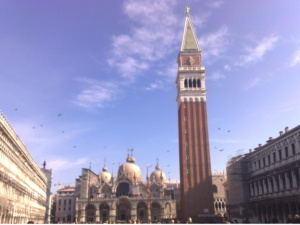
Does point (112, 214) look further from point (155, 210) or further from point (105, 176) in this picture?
point (105, 176)

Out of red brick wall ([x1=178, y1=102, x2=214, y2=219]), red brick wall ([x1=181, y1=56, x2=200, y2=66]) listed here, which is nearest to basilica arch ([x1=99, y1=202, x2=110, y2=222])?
red brick wall ([x1=178, y1=102, x2=214, y2=219])

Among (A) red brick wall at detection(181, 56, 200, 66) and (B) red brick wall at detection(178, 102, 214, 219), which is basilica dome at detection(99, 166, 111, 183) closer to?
(B) red brick wall at detection(178, 102, 214, 219)

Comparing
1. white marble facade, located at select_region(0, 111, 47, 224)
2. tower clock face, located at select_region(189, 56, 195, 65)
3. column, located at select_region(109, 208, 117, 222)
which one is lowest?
column, located at select_region(109, 208, 117, 222)

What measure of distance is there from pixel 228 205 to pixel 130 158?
156 feet

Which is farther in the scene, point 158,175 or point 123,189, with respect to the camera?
point 158,175

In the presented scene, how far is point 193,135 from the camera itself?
6744 centimetres

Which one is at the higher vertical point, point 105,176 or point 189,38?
point 189,38

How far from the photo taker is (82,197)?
89.8m

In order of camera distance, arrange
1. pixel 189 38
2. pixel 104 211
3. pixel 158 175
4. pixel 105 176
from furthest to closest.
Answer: pixel 158 175 → pixel 105 176 → pixel 104 211 → pixel 189 38

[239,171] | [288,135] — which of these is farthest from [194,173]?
[288,135]

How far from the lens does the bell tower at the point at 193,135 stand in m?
62.1

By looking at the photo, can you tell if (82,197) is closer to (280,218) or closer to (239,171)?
(239,171)

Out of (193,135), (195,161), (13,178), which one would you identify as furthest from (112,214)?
(13,178)

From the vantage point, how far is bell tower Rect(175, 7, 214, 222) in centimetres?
6212
